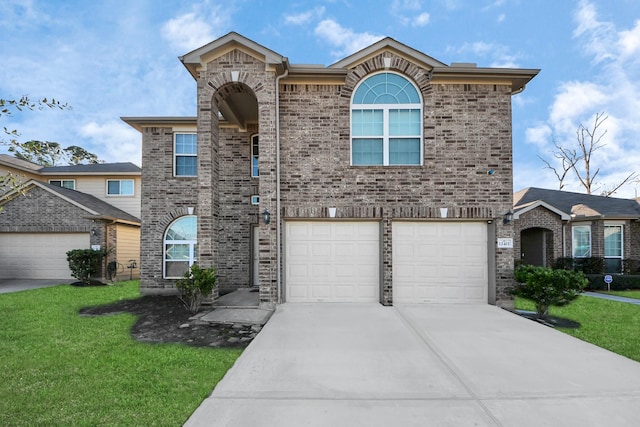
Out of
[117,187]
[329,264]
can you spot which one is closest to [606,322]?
[329,264]

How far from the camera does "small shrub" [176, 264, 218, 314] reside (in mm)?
7246

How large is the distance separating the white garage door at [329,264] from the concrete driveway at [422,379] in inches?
73.6

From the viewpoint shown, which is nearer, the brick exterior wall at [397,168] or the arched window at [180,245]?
the brick exterior wall at [397,168]

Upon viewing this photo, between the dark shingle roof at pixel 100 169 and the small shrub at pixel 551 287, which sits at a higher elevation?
the dark shingle roof at pixel 100 169

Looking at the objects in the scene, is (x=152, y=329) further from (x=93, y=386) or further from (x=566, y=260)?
(x=566, y=260)

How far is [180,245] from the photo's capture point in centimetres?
1045

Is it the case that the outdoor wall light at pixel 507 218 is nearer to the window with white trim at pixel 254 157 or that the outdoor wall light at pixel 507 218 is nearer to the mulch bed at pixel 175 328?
the mulch bed at pixel 175 328

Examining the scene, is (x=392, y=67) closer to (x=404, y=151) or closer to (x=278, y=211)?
(x=404, y=151)

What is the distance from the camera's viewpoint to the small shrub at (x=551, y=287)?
22.6 ft

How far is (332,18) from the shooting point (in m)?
15.0

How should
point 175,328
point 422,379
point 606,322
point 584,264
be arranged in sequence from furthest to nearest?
1. point 584,264
2. point 606,322
3. point 175,328
4. point 422,379

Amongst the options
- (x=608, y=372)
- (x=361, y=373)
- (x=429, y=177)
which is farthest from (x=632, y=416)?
(x=429, y=177)

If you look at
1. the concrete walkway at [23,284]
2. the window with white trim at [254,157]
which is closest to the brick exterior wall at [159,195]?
the window with white trim at [254,157]

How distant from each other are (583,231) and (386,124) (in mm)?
12784
